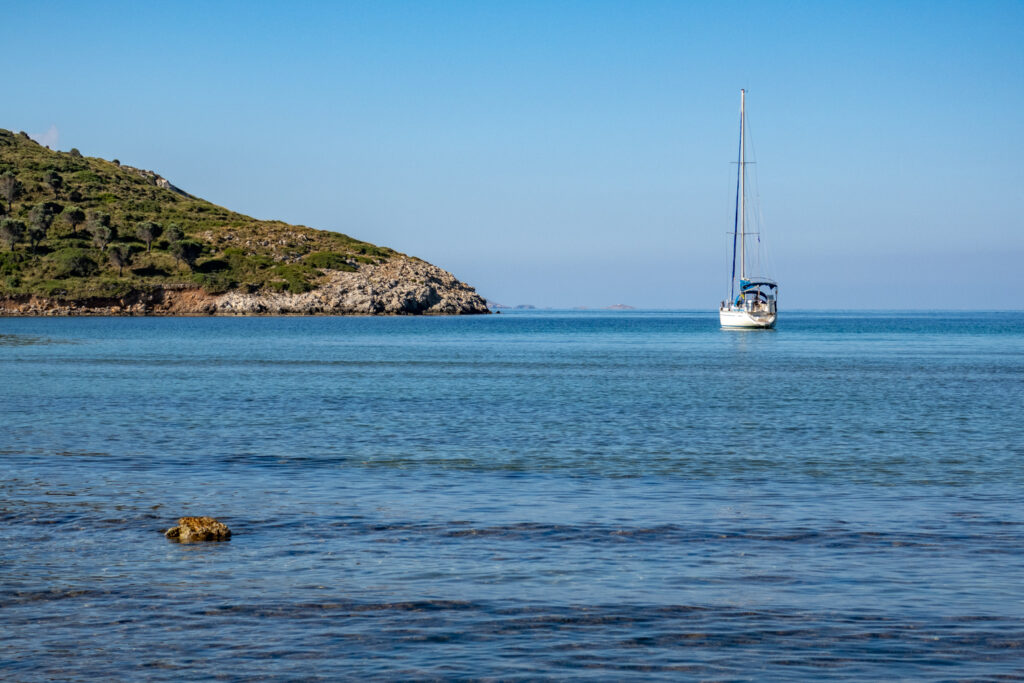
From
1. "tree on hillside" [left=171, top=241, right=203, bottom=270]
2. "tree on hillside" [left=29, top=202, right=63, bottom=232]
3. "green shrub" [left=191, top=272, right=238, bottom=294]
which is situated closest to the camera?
"green shrub" [left=191, top=272, right=238, bottom=294]

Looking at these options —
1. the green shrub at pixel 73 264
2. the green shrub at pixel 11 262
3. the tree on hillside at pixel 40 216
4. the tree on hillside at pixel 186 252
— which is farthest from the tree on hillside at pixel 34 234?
the tree on hillside at pixel 186 252

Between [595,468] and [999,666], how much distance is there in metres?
13.7

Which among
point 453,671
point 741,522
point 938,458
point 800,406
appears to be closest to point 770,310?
point 800,406

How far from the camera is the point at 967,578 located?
1309 centimetres

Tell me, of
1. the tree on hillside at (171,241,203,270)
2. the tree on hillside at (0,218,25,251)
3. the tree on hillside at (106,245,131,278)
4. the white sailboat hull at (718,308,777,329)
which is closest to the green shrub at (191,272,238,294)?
the tree on hillside at (171,241,203,270)

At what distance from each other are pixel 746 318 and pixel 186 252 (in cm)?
11604

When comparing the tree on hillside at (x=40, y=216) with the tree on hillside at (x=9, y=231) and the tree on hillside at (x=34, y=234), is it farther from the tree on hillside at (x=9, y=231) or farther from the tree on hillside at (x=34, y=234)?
the tree on hillside at (x=9, y=231)

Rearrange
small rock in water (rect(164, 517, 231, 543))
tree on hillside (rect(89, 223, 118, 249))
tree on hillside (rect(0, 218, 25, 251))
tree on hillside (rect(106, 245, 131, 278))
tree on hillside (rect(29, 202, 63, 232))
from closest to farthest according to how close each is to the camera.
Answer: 1. small rock in water (rect(164, 517, 231, 543))
2. tree on hillside (rect(106, 245, 131, 278))
3. tree on hillside (rect(0, 218, 25, 251))
4. tree on hillside (rect(89, 223, 118, 249))
5. tree on hillside (rect(29, 202, 63, 232))

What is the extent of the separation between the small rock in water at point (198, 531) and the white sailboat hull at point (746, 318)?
349 ft

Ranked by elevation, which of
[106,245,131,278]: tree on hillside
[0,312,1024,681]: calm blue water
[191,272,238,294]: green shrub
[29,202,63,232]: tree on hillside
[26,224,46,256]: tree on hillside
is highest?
[29,202,63,232]: tree on hillside

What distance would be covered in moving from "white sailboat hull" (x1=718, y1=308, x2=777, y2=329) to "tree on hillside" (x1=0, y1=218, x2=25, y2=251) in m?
134

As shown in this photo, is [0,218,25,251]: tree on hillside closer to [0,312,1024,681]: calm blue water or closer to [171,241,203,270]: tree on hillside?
[171,241,203,270]: tree on hillside

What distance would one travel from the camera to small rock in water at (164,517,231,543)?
49.9 ft

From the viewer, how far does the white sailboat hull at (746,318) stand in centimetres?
11812
